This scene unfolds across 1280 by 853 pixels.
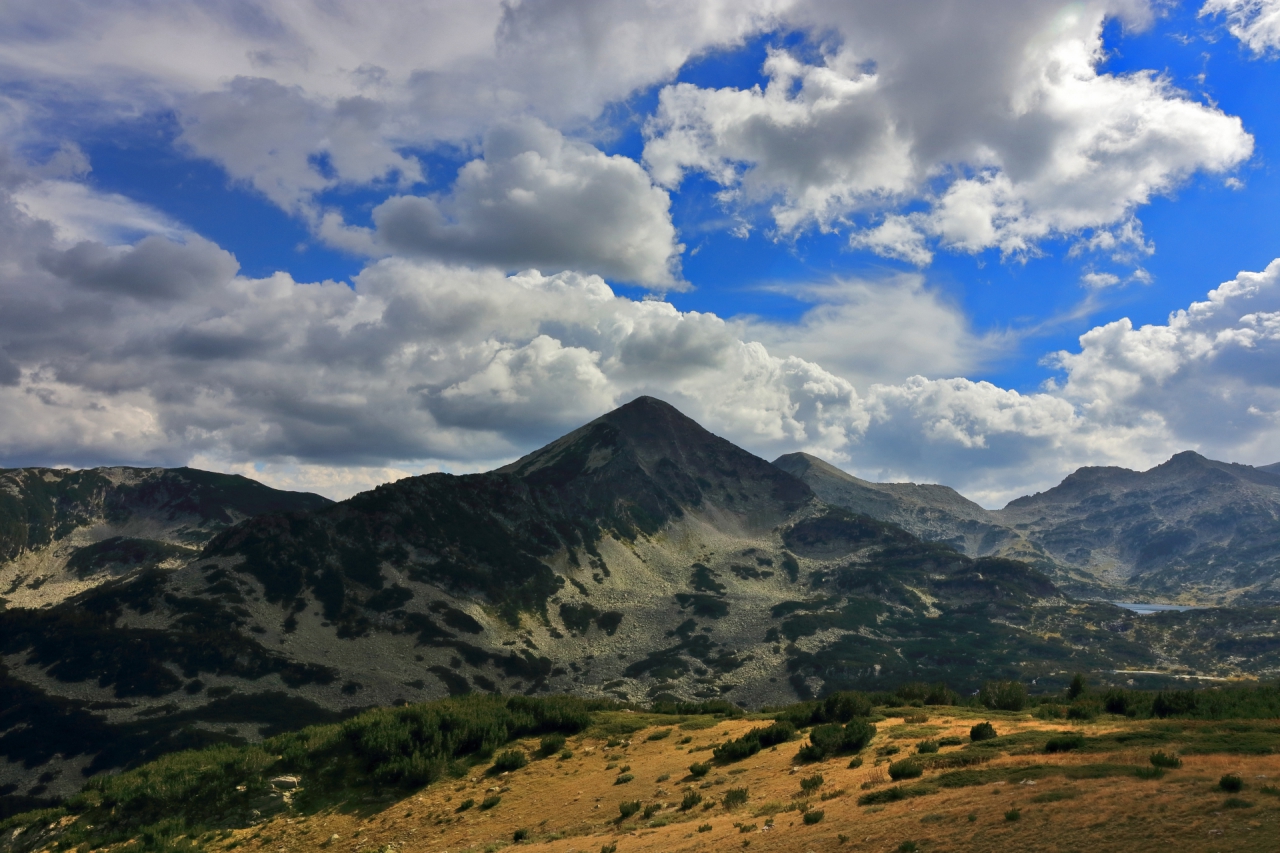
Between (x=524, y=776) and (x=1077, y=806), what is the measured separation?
24253mm

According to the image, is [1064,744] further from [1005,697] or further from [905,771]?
[1005,697]

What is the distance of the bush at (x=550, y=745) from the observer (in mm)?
36094

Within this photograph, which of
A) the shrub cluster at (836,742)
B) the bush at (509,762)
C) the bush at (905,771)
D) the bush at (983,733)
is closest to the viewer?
the bush at (905,771)

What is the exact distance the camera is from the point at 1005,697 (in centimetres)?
3709

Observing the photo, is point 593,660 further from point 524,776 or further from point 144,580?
point 524,776

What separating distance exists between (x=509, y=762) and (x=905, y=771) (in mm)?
20139

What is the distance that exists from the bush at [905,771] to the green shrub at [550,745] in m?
19.0

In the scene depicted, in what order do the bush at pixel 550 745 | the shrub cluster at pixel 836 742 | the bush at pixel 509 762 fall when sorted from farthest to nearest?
the bush at pixel 550 745
the bush at pixel 509 762
the shrub cluster at pixel 836 742

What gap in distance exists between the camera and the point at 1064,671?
647 feet

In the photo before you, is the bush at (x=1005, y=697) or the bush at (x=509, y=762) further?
the bush at (x=1005, y=697)

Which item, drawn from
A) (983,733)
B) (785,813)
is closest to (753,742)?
(785,813)

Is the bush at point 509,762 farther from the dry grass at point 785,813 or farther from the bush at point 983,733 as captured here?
the bush at point 983,733

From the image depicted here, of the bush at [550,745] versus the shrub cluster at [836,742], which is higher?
the shrub cluster at [836,742]

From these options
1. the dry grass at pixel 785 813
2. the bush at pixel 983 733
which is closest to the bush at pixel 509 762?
the dry grass at pixel 785 813
